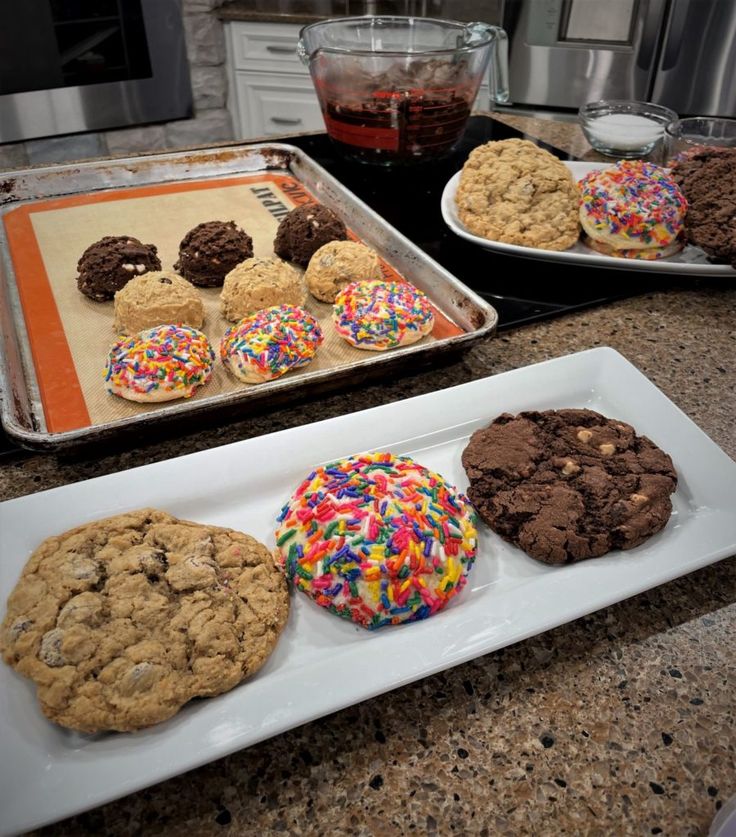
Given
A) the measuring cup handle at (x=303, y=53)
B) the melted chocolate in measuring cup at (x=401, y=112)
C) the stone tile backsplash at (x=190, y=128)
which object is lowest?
the stone tile backsplash at (x=190, y=128)

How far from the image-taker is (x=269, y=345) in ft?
3.28

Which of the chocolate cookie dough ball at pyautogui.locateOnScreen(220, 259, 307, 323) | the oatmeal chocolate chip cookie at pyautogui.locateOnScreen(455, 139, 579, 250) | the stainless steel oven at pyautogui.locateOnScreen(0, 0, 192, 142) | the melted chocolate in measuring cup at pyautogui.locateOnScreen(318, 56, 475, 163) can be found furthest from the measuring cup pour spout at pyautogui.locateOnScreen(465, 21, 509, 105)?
the stainless steel oven at pyautogui.locateOnScreen(0, 0, 192, 142)

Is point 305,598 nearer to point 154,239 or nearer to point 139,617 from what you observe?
point 139,617

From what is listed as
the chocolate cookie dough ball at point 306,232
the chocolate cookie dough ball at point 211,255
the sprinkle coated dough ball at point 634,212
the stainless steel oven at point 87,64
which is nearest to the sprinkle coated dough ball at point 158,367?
the chocolate cookie dough ball at point 211,255

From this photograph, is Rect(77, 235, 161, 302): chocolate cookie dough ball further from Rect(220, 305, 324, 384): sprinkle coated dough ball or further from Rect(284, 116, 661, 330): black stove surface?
Rect(284, 116, 661, 330): black stove surface

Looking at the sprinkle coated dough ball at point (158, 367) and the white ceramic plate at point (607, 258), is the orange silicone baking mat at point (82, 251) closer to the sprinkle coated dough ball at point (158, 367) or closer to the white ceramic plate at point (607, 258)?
the sprinkle coated dough ball at point (158, 367)

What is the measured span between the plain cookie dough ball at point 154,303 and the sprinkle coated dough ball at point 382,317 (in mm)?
236

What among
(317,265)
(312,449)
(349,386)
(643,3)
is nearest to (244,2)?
(643,3)

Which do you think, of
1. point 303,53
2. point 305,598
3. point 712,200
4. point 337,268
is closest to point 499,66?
point 303,53

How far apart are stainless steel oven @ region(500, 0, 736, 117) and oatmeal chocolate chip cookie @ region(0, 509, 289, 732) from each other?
2.74 meters

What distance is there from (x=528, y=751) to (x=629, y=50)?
284cm

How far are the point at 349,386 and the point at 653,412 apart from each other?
1.32ft

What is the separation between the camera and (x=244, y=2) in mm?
3025

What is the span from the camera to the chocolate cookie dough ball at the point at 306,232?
131 centimetres
